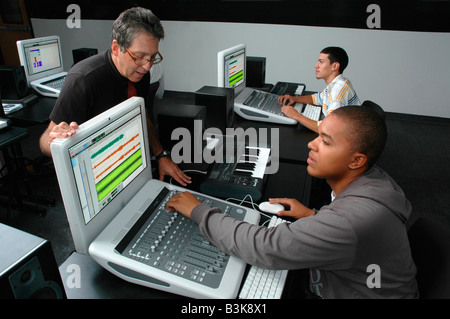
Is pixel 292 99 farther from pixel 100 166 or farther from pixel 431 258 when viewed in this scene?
pixel 100 166

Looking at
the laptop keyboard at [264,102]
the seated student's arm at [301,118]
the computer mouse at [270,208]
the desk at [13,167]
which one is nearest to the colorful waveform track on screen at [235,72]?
the laptop keyboard at [264,102]

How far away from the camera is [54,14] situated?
2475 millimetres

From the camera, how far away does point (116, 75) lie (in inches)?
59.2

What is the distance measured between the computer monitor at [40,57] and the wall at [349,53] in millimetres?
1915

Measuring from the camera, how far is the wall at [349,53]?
3.90 metres

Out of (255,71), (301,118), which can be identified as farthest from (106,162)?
(255,71)

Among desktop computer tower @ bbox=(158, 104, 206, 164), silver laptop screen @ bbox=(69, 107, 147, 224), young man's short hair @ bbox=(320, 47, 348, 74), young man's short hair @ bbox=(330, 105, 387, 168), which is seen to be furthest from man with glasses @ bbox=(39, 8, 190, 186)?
young man's short hair @ bbox=(320, 47, 348, 74)

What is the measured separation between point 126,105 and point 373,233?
0.79 metres

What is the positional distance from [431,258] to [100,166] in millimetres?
1027

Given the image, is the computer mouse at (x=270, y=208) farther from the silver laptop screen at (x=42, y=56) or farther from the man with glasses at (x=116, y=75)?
the silver laptop screen at (x=42, y=56)

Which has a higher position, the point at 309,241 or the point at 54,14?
the point at 54,14
